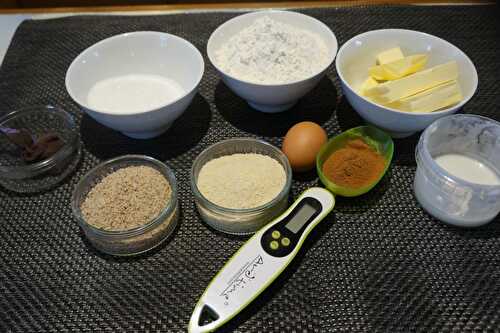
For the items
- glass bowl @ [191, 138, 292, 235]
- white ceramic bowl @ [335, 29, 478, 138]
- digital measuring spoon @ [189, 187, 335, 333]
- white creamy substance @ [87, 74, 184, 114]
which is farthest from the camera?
white creamy substance @ [87, 74, 184, 114]

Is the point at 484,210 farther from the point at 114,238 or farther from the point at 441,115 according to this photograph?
the point at 114,238

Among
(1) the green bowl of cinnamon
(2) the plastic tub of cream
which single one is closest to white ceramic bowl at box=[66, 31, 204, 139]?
(1) the green bowl of cinnamon

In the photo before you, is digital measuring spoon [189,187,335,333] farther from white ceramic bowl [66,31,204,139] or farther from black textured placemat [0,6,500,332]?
white ceramic bowl [66,31,204,139]

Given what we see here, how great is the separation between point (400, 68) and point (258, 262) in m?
0.67

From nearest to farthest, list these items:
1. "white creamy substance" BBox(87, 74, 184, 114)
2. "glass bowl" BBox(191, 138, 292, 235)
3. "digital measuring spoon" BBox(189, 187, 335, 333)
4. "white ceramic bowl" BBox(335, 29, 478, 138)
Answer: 1. "digital measuring spoon" BBox(189, 187, 335, 333)
2. "glass bowl" BBox(191, 138, 292, 235)
3. "white ceramic bowl" BBox(335, 29, 478, 138)
4. "white creamy substance" BBox(87, 74, 184, 114)

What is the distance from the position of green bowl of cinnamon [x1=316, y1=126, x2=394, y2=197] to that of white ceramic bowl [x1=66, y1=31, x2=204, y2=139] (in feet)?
1.33

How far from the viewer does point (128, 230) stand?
907mm

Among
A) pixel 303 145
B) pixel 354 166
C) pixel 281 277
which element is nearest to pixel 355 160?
pixel 354 166

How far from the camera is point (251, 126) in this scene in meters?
1.24

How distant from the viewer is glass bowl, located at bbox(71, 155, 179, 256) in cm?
92

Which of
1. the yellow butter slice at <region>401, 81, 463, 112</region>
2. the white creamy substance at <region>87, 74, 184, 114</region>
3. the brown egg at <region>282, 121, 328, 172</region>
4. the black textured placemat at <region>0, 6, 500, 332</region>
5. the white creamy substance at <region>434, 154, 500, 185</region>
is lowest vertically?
the black textured placemat at <region>0, 6, 500, 332</region>

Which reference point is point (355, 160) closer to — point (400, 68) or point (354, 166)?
point (354, 166)

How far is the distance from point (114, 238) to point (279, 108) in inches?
23.9

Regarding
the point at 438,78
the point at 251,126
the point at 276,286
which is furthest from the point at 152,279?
the point at 438,78
